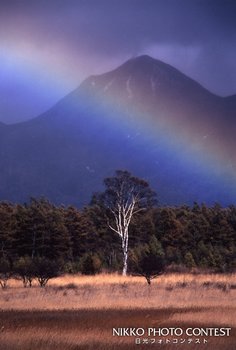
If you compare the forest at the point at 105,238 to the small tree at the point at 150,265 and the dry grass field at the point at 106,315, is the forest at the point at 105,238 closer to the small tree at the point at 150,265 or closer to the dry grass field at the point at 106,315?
the small tree at the point at 150,265

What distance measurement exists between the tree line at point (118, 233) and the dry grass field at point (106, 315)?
53.1ft

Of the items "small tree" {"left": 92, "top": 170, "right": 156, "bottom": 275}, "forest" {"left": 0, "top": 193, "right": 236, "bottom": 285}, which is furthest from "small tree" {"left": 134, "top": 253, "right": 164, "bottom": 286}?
"small tree" {"left": 92, "top": 170, "right": 156, "bottom": 275}

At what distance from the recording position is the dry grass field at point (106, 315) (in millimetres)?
15398

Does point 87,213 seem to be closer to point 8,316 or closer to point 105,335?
point 8,316

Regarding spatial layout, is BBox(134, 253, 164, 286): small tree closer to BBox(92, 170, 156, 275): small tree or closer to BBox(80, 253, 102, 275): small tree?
BBox(80, 253, 102, 275): small tree

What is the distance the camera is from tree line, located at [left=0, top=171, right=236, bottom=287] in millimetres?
49969

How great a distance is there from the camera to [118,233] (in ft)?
173

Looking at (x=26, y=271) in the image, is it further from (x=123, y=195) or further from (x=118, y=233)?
(x=123, y=195)

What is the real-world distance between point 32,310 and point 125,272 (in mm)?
24907

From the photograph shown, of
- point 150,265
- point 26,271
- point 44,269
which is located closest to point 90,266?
point 26,271

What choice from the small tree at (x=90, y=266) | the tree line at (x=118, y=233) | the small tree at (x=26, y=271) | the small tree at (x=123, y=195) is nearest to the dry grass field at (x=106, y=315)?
the small tree at (x=26, y=271)

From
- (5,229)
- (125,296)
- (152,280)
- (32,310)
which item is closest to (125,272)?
(152,280)

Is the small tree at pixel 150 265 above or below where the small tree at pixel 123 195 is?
below

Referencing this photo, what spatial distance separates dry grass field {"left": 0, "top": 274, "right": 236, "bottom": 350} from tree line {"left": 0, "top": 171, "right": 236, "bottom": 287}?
1619cm
